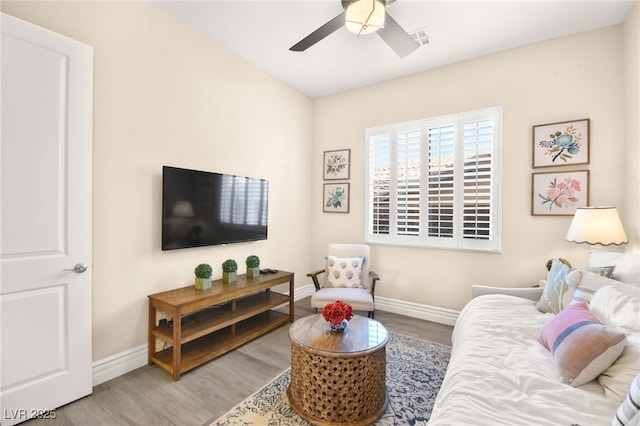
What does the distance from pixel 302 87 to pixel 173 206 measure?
2.55 metres

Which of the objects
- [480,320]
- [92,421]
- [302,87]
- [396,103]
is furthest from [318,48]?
[92,421]

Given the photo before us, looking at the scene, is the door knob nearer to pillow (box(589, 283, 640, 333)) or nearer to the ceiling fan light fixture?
the ceiling fan light fixture

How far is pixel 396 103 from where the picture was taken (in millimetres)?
3799

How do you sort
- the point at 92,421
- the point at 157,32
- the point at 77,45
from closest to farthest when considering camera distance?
the point at 92,421 < the point at 77,45 < the point at 157,32

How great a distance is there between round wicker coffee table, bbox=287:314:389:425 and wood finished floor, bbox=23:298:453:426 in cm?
52

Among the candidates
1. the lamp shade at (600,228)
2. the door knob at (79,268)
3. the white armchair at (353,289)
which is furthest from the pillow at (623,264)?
the door knob at (79,268)

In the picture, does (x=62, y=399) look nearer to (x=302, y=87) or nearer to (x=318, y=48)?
(x=318, y=48)

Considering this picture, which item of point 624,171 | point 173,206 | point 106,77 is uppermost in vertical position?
point 106,77

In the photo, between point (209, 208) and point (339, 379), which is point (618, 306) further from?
point (209, 208)

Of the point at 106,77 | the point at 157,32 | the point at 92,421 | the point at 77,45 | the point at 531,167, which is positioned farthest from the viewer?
the point at 531,167

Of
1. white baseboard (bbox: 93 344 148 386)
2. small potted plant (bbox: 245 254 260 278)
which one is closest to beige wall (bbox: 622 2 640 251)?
small potted plant (bbox: 245 254 260 278)

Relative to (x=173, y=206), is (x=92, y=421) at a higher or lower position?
lower

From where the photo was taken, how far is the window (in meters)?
3.22

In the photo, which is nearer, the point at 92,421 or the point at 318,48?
the point at 92,421
